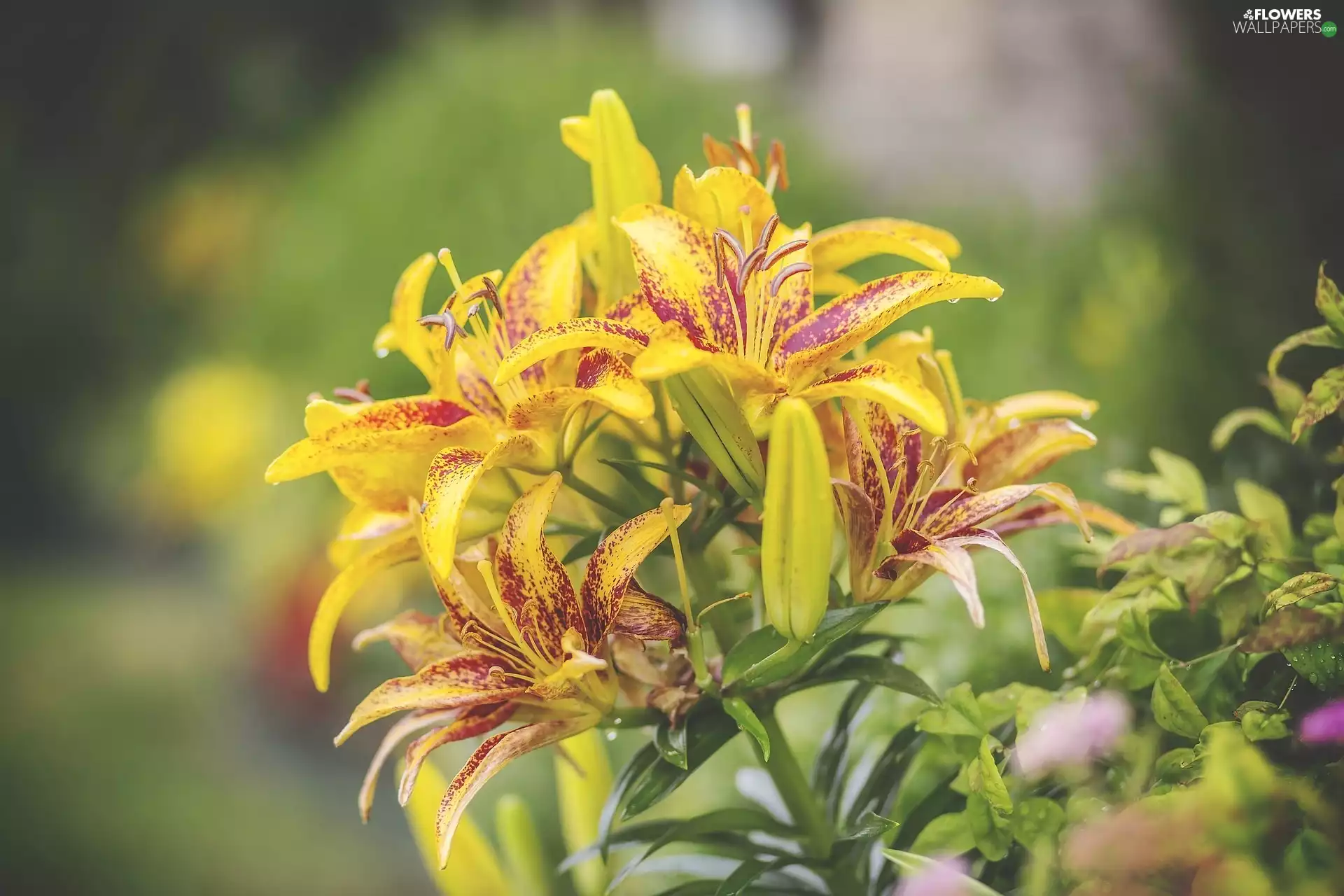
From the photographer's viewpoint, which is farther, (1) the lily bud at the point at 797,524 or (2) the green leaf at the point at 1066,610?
(2) the green leaf at the point at 1066,610

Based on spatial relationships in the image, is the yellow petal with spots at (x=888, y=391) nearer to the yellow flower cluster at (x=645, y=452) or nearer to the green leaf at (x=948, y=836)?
the yellow flower cluster at (x=645, y=452)

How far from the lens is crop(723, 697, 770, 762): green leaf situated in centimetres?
26

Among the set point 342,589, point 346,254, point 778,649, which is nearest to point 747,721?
point 778,649

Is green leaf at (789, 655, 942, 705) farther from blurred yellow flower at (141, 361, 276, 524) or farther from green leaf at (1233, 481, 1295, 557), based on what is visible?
blurred yellow flower at (141, 361, 276, 524)

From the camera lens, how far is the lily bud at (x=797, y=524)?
237 millimetres

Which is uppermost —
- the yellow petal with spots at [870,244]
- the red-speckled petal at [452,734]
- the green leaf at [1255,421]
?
the yellow petal with spots at [870,244]

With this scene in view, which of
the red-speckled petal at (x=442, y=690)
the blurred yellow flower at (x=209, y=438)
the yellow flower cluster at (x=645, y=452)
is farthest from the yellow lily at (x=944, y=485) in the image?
the blurred yellow flower at (x=209, y=438)

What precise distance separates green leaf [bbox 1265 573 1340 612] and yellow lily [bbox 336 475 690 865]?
0.16 metres

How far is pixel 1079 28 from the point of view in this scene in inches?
35.5

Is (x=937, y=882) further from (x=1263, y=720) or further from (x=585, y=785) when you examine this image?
(x=585, y=785)

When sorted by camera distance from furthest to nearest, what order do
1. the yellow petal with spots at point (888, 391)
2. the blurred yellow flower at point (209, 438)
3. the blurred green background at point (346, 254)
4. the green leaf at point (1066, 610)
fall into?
the blurred yellow flower at point (209, 438) < the blurred green background at point (346, 254) < the green leaf at point (1066, 610) < the yellow petal with spots at point (888, 391)

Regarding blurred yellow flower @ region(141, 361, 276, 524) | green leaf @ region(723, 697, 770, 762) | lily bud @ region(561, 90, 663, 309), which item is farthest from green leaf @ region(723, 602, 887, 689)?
blurred yellow flower @ region(141, 361, 276, 524)

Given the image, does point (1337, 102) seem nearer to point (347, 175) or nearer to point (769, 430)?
point (769, 430)

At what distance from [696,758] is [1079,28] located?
0.84 metres
